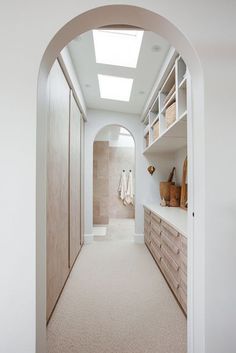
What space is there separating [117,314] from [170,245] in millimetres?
830

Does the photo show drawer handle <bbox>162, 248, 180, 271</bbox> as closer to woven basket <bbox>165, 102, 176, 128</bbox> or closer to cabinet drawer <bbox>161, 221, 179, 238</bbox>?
cabinet drawer <bbox>161, 221, 179, 238</bbox>

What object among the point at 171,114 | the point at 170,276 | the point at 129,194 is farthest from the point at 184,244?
the point at 129,194

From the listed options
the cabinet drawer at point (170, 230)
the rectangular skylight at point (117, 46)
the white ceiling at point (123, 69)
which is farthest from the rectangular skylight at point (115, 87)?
the cabinet drawer at point (170, 230)

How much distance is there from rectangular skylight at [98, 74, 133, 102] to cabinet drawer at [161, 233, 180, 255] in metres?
2.12

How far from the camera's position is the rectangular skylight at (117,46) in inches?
82.4

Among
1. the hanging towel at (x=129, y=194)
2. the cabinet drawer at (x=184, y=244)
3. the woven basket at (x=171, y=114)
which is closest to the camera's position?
the cabinet drawer at (x=184, y=244)

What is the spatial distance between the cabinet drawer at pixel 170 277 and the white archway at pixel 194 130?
2.71 ft

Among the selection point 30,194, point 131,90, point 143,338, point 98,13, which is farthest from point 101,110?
point 143,338

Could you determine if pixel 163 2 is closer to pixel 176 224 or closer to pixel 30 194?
pixel 30 194

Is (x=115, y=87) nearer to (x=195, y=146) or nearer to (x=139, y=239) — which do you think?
(x=195, y=146)

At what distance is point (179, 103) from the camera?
201 centimetres

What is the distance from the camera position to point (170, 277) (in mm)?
2189

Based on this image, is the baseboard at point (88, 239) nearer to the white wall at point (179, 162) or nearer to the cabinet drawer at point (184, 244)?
the white wall at point (179, 162)

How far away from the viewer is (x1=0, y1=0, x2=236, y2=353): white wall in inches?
39.4
